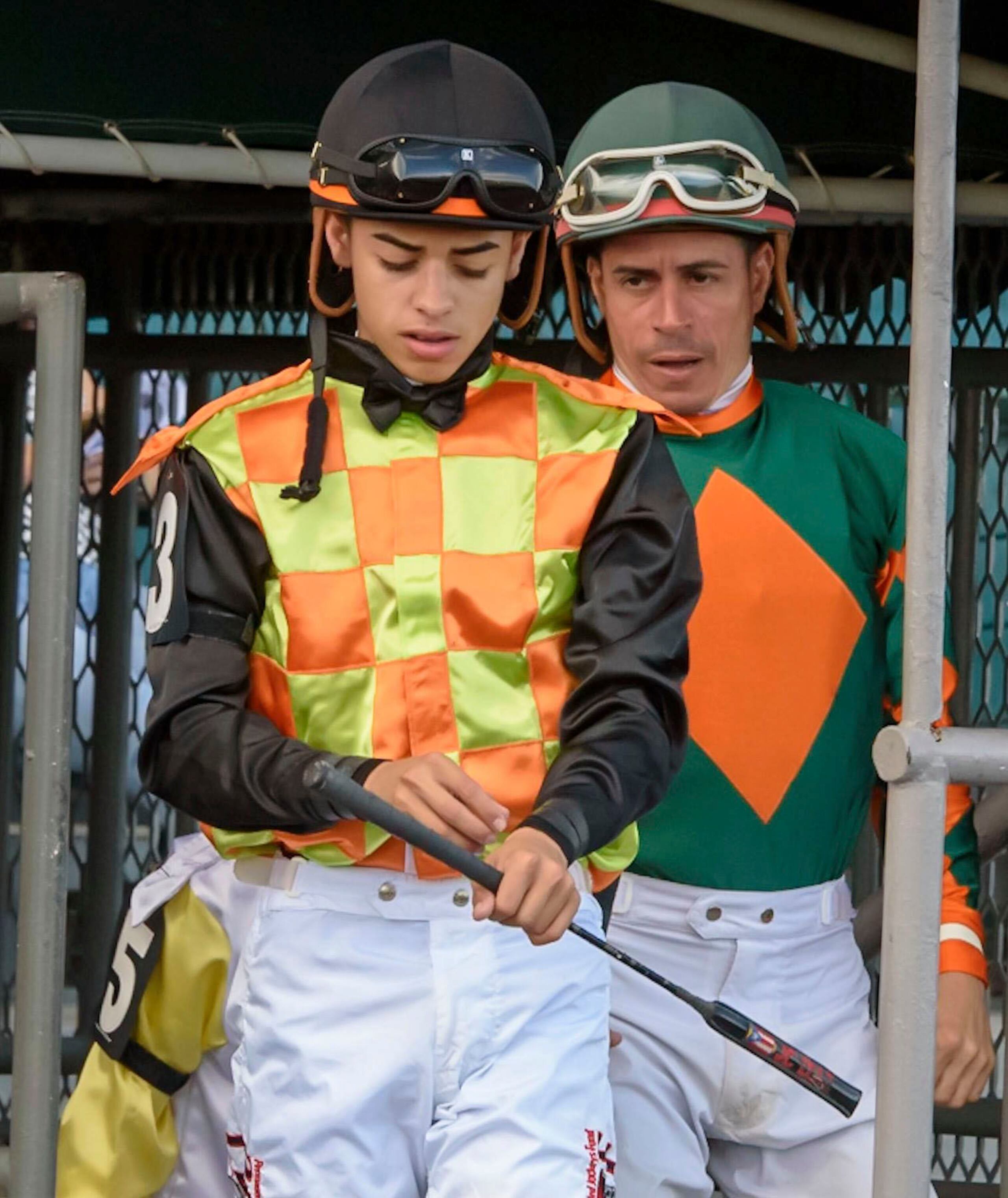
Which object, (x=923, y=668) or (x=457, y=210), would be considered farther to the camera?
(x=457, y=210)

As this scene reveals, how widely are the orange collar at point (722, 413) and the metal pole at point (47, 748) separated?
0.85m

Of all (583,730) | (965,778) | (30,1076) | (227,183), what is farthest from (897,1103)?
(227,183)

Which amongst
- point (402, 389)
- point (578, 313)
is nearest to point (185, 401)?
point (578, 313)

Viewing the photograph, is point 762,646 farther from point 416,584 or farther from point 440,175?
point 440,175

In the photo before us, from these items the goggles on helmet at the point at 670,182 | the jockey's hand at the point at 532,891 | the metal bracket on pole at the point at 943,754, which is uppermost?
the goggles on helmet at the point at 670,182

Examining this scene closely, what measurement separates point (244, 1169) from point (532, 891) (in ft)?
1.58

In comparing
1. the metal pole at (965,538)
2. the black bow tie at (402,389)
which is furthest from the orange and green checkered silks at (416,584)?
the metal pole at (965,538)

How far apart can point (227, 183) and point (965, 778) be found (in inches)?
80.3

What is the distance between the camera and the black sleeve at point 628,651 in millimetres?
2285

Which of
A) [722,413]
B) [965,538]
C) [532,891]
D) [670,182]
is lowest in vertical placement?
[532,891]

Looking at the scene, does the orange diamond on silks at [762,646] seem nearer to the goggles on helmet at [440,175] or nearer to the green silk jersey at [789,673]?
the green silk jersey at [789,673]

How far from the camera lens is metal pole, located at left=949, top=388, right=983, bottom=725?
3996mm

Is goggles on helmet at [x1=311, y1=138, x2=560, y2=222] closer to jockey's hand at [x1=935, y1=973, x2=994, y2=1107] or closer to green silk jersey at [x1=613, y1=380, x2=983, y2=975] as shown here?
green silk jersey at [x1=613, y1=380, x2=983, y2=975]

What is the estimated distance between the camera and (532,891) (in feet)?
6.89
